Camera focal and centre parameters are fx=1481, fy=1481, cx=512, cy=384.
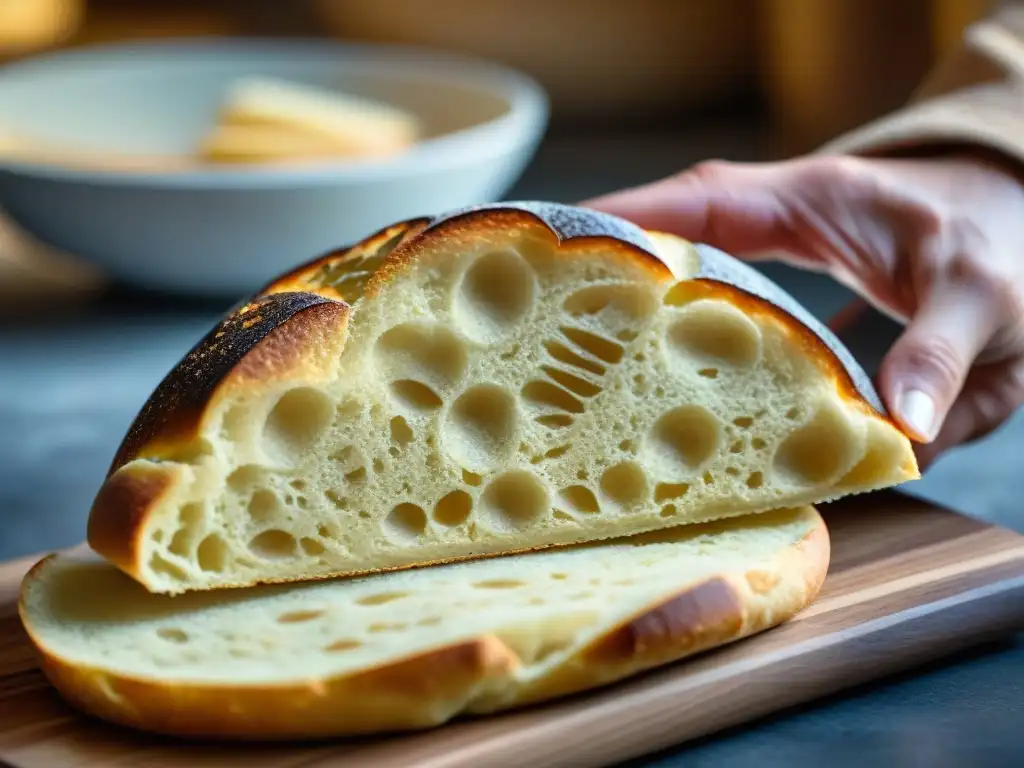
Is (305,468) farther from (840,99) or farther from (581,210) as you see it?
(840,99)

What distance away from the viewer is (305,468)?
1248 millimetres

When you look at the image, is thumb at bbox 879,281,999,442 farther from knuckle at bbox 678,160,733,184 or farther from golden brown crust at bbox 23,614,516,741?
golden brown crust at bbox 23,614,516,741

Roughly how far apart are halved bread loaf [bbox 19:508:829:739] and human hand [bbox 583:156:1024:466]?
522mm

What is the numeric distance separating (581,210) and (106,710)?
0.60 metres

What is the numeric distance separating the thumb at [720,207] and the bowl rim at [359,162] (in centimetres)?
71

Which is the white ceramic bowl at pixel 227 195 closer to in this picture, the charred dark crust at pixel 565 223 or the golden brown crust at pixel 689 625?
the charred dark crust at pixel 565 223

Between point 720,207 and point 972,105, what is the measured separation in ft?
1.40

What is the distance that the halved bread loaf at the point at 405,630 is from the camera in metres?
1.10

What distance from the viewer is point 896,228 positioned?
1.81 m

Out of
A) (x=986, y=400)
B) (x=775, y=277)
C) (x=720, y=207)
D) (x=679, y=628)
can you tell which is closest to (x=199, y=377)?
(x=679, y=628)

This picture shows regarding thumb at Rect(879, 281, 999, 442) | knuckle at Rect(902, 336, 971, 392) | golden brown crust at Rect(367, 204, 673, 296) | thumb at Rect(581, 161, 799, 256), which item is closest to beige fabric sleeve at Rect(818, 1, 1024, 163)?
thumb at Rect(581, 161, 799, 256)

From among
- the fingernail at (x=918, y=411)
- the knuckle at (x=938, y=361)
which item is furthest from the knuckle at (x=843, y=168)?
the fingernail at (x=918, y=411)

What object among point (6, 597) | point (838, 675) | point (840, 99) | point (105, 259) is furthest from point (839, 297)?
point (6, 597)

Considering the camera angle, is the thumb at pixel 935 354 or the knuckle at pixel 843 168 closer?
the thumb at pixel 935 354
